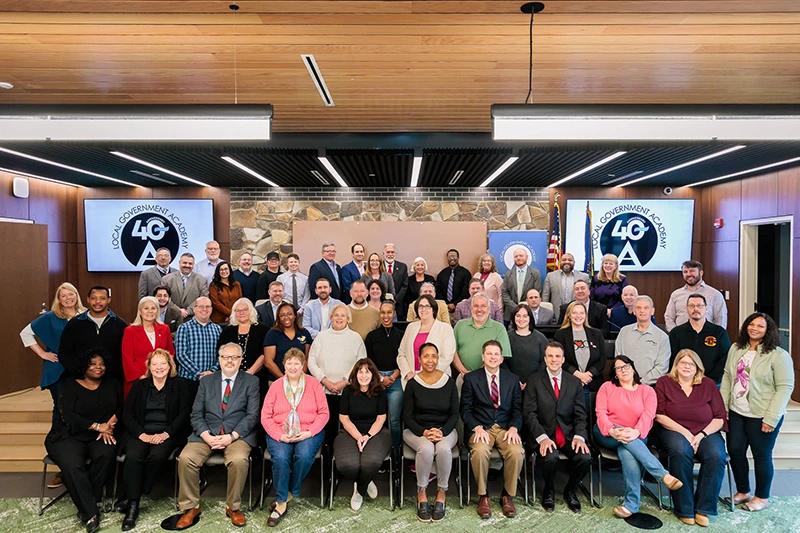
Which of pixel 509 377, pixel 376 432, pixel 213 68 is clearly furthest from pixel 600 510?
pixel 213 68

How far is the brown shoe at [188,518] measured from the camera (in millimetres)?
3696

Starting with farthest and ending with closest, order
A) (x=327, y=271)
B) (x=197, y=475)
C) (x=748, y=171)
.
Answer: (x=748, y=171) → (x=327, y=271) → (x=197, y=475)

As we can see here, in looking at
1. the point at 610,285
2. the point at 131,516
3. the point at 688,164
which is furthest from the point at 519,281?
the point at 131,516

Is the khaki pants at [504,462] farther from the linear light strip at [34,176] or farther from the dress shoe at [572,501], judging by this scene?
the linear light strip at [34,176]

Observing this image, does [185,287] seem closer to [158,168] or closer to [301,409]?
[158,168]

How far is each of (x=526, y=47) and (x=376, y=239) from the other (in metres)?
5.73

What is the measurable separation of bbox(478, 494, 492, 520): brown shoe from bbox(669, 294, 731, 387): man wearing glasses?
2.26 m

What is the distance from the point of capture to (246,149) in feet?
17.9

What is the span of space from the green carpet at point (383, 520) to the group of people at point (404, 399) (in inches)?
3.5

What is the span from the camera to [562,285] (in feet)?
19.7

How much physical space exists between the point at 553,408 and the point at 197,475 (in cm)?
283

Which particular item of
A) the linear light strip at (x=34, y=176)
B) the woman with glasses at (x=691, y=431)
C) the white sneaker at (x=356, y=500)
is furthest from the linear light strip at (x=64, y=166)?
the woman with glasses at (x=691, y=431)

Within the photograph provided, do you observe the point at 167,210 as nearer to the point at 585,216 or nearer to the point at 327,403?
the point at 327,403

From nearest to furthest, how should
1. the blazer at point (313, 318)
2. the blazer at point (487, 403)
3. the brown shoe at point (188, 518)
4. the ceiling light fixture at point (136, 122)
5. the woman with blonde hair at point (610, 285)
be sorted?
the ceiling light fixture at point (136, 122) → the brown shoe at point (188, 518) → the blazer at point (487, 403) → the blazer at point (313, 318) → the woman with blonde hair at point (610, 285)
